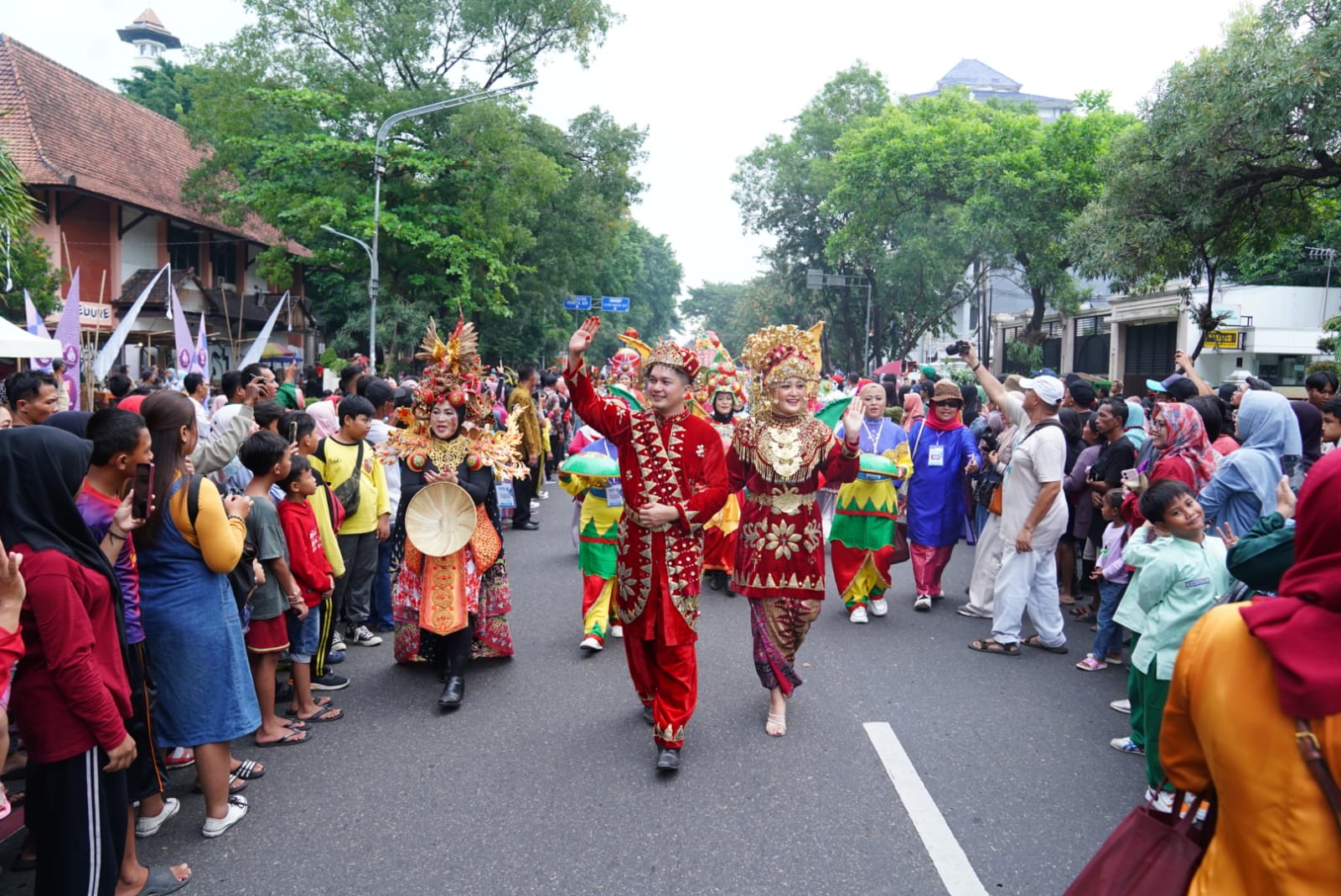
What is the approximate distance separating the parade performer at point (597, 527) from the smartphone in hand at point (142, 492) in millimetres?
3238

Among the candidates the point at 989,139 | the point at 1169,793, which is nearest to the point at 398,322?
the point at 989,139

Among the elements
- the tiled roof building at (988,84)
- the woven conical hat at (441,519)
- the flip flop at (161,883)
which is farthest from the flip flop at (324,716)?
the tiled roof building at (988,84)

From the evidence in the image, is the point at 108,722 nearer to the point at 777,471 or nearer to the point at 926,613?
the point at 777,471

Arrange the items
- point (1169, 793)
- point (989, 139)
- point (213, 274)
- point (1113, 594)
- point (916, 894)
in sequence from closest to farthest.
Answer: point (1169, 793) → point (916, 894) → point (1113, 594) → point (989, 139) → point (213, 274)

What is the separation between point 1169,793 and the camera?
2.07m

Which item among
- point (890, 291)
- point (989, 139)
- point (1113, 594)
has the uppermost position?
point (989, 139)

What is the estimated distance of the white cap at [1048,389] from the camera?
244 inches

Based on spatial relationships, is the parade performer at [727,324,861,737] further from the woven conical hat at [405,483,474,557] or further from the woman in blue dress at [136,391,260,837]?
the woman in blue dress at [136,391,260,837]

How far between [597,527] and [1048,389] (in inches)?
126

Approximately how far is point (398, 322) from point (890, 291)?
743 inches

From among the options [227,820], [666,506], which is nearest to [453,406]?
[666,506]

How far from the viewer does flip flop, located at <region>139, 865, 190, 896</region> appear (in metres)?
3.25

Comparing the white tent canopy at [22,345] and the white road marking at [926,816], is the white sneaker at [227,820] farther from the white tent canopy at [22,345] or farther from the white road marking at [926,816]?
the white tent canopy at [22,345]

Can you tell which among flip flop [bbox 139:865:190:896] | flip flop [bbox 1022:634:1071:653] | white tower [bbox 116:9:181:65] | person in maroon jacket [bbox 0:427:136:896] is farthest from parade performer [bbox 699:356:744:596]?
white tower [bbox 116:9:181:65]
